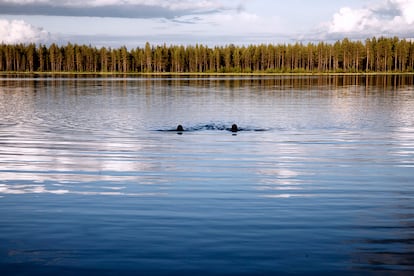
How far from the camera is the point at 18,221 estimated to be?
11.8m

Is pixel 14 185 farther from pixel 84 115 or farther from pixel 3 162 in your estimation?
pixel 84 115

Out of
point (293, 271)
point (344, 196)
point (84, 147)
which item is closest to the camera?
point (293, 271)

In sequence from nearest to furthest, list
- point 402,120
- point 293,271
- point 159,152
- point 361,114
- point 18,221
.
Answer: point 293,271 < point 18,221 < point 159,152 < point 402,120 < point 361,114

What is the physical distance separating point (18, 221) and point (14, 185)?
14.2ft

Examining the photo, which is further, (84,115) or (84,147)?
(84,115)

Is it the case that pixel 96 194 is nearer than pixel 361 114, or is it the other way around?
pixel 96 194

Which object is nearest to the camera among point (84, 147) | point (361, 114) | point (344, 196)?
point (344, 196)

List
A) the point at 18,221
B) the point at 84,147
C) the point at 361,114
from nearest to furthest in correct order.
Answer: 1. the point at 18,221
2. the point at 84,147
3. the point at 361,114

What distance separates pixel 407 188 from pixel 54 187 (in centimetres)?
1100

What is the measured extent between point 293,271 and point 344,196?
19.5 ft

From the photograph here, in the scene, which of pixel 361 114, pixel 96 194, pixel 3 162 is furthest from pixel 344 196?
pixel 361 114

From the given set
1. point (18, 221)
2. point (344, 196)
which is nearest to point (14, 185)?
point (18, 221)

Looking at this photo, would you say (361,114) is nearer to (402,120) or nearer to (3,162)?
(402,120)

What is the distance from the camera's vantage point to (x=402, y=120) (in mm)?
38656
